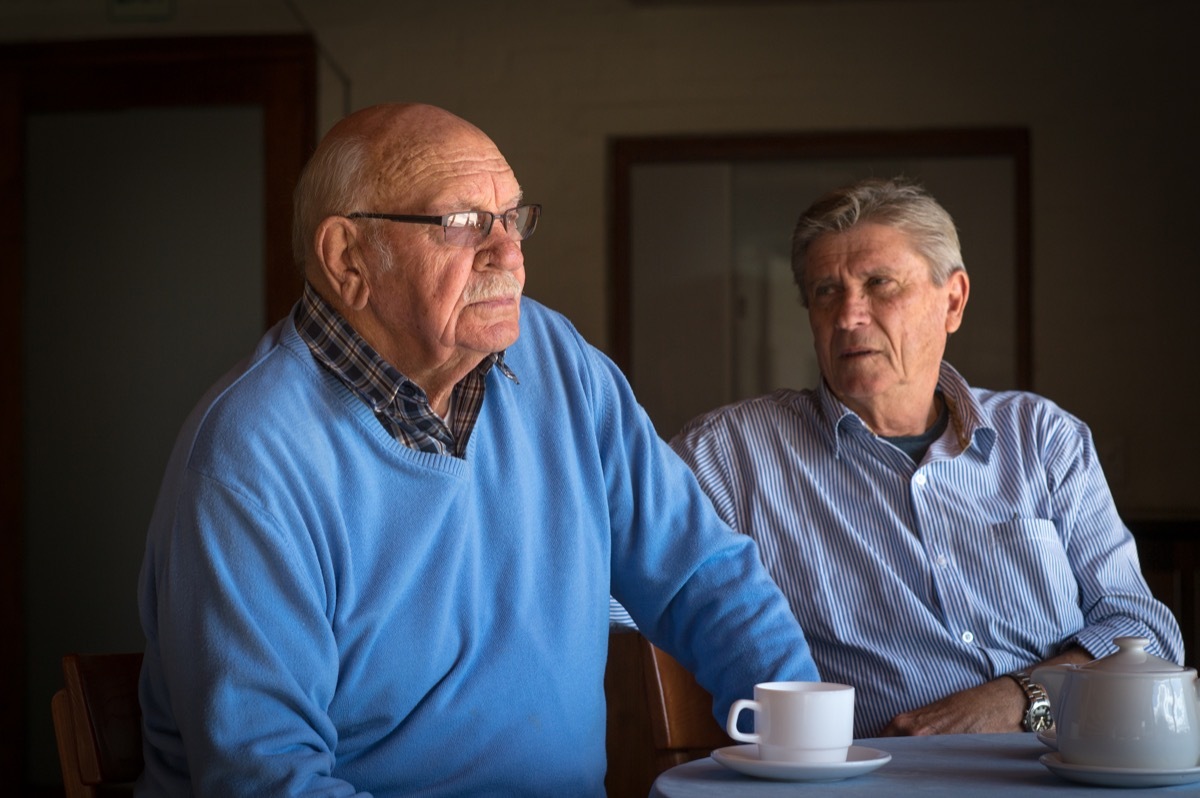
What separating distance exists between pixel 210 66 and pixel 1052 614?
3161mm

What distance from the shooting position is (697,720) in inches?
64.7

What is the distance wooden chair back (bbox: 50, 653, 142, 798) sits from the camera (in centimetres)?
134

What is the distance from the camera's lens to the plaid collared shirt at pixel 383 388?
1504mm

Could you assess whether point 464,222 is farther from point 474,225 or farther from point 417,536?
point 417,536

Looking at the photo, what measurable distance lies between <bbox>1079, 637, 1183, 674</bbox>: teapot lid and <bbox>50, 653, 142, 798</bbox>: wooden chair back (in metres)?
0.92

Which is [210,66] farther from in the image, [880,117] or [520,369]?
Result: [520,369]

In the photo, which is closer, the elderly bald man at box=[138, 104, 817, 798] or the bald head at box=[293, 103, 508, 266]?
the elderly bald man at box=[138, 104, 817, 798]

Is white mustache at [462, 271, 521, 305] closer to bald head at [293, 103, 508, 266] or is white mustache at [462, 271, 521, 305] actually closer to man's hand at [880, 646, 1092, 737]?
bald head at [293, 103, 508, 266]

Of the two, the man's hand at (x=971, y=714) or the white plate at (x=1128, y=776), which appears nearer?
the white plate at (x=1128, y=776)

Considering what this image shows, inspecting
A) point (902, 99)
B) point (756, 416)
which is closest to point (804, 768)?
point (756, 416)

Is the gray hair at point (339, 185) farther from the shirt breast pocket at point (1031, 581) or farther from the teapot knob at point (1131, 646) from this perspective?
the shirt breast pocket at point (1031, 581)

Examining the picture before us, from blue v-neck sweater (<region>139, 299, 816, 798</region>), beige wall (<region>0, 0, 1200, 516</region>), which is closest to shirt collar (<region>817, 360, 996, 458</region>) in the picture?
blue v-neck sweater (<region>139, 299, 816, 798</region>)

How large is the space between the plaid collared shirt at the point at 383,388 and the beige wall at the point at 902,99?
8.24 ft

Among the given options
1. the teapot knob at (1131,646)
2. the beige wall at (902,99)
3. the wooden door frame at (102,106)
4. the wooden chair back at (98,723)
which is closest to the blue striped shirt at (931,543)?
the teapot knob at (1131,646)
